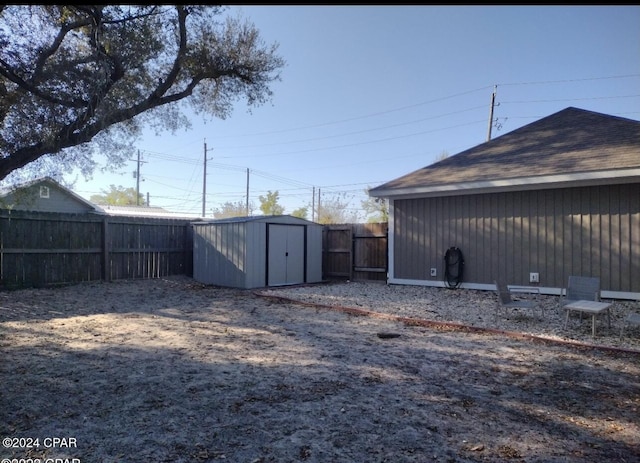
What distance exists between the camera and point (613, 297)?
8234mm

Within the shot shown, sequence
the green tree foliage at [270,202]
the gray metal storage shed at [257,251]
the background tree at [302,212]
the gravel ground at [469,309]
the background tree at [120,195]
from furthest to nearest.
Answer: the background tree at [120,195]
the background tree at [302,212]
the green tree foliage at [270,202]
the gray metal storage shed at [257,251]
the gravel ground at [469,309]

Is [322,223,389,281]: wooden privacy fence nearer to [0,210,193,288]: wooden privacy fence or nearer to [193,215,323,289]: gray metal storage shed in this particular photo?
[193,215,323,289]: gray metal storage shed

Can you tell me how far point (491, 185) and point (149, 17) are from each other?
8.27 m

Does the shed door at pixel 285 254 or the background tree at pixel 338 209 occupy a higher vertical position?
the background tree at pixel 338 209

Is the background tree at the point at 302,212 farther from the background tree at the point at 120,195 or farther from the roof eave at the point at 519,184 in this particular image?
the roof eave at the point at 519,184

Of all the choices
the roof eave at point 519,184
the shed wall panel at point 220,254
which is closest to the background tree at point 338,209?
the shed wall panel at point 220,254

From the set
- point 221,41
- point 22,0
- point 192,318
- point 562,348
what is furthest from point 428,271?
point 22,0

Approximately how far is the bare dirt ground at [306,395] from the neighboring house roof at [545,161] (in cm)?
446

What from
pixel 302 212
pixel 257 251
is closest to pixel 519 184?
pixel 257 251

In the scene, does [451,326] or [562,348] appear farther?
[451,326]

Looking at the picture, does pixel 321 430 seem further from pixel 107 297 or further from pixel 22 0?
pixel 107 297

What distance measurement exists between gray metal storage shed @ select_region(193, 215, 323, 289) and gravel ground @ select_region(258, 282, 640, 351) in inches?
32.1

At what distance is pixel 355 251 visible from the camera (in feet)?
42.7

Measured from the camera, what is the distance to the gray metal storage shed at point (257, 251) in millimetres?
11188
